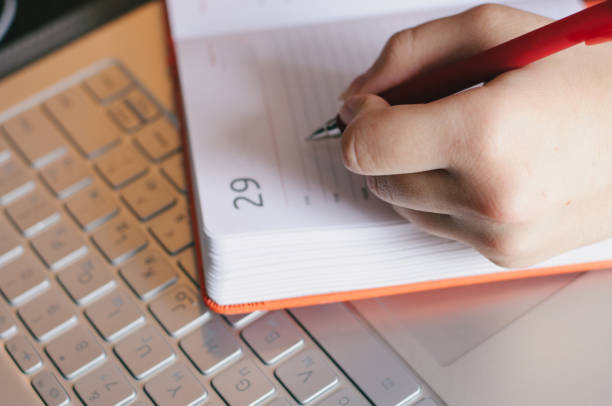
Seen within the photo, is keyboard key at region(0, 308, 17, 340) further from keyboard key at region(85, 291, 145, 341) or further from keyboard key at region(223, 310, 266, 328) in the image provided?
keyboard key at region(223, 310, 266, 328)

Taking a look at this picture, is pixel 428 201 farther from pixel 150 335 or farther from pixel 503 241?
pixel 150 335

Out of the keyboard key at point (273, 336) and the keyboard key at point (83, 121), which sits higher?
the keyboard key at point (83, 121)

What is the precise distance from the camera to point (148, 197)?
0.54m

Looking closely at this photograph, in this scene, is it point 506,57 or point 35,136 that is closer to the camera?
point 506,57

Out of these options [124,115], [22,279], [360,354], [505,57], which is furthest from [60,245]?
[505,57]

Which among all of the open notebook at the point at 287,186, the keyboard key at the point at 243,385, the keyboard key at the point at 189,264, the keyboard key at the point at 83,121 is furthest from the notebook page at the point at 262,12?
the keyboard key at the point at 243,385

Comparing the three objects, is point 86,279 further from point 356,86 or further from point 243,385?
point 356,86

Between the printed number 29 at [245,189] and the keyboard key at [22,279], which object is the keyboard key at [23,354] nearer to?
the keyboard key at [22,279]

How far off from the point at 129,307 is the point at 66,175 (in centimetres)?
14

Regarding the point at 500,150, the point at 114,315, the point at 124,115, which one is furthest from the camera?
the point at 124,115

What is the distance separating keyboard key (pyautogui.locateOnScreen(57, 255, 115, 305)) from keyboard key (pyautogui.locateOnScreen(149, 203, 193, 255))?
5 centimetres

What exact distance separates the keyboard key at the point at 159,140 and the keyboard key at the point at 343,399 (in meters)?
→ 0.25

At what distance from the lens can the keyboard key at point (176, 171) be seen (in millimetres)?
541

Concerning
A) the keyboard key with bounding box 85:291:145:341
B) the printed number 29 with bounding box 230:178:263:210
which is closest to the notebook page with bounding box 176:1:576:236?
the printed number 29 with bounding box 230:178:263:210
